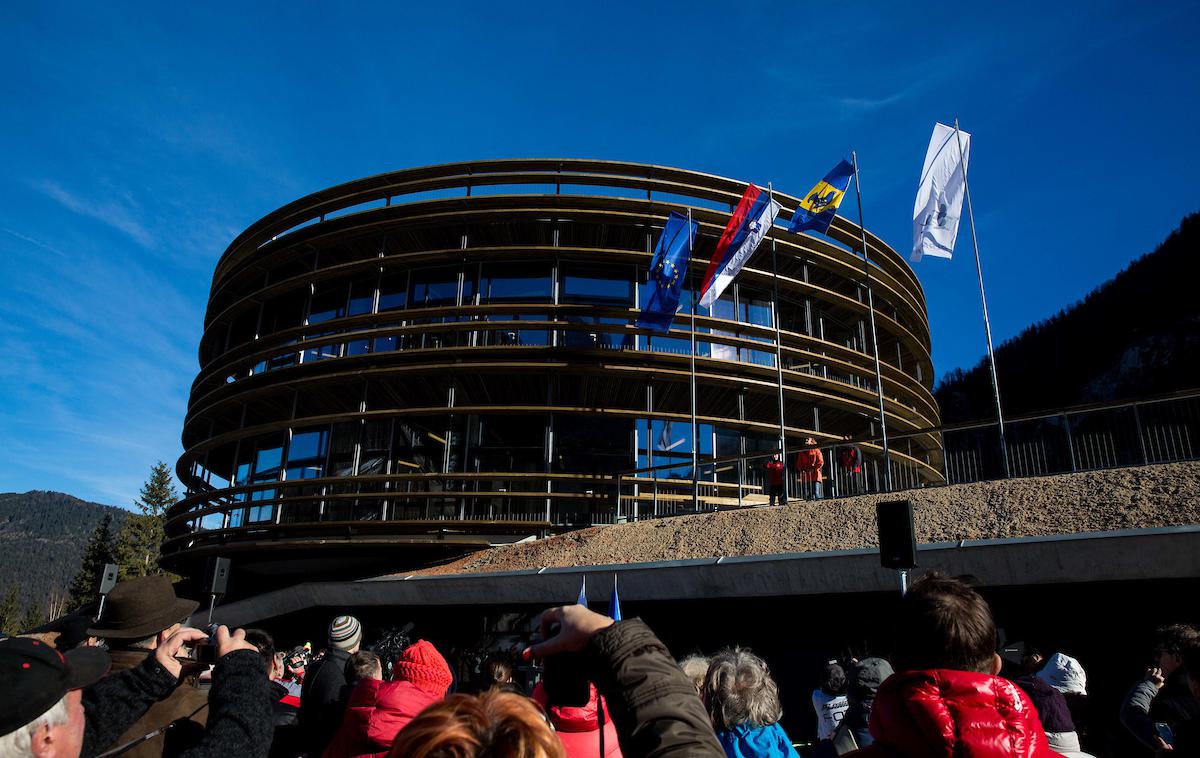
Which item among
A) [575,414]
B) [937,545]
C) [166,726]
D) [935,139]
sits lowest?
[166,726]

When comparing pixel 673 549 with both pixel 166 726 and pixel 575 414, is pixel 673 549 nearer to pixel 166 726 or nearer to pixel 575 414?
pixel 575 414

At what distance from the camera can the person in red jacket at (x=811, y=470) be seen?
772 inches

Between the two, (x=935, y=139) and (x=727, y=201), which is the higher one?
(x=727, y=201)

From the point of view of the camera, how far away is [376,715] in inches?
159

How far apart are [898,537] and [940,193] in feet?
50.4

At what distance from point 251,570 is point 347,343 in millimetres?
8724

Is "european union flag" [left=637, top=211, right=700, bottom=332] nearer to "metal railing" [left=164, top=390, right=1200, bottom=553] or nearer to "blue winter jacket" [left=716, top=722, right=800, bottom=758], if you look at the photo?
"metal railing" [left=164, top=390, right=1200, bottom=553]

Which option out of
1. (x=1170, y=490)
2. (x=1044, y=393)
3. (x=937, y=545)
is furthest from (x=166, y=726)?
→ (x=1044, y=393)

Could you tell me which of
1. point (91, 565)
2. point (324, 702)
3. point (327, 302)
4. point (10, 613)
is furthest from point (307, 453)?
point (10, 613)

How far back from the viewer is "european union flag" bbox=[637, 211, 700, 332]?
76.4ft

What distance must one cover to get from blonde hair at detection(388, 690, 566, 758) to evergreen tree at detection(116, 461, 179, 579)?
61.2 m

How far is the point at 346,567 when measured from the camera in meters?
26.9

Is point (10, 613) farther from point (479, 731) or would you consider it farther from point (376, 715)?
point (479, 731)

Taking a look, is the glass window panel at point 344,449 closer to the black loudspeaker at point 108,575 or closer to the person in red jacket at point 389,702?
the black loudspeaker at point 108,575
